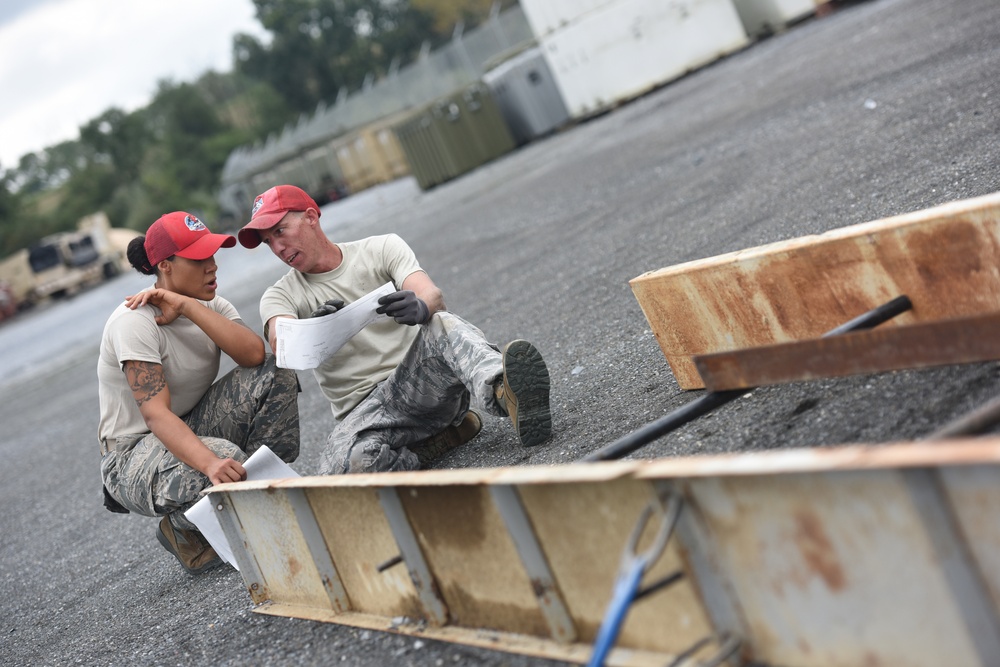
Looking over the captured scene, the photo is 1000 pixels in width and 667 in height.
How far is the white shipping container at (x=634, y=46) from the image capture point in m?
21.8

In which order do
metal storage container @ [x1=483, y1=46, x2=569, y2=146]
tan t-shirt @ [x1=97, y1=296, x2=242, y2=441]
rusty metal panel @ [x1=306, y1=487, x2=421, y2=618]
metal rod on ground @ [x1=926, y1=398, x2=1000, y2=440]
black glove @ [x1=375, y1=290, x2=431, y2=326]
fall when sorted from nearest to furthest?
metal rod on ground @ [x1=926, y1=398, x2=1000, y2=440], rusty metal panel @ [x1=306, y1=487, x2=421, y2=618], black glove @ [x1=375, y1=290, x2=431, y2=326], tan t-shirt @ [x1=97, y1=296, x2=242, y2=441], metal storage container @ [x1=483, y1=46, x2=569, y2=146]

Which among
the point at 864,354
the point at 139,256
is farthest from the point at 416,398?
the point at 864,354

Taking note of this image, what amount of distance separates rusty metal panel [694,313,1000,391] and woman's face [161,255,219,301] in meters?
2.46

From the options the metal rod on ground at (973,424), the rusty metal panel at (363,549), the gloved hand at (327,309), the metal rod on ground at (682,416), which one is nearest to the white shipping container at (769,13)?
the gloved hand at (327,309)

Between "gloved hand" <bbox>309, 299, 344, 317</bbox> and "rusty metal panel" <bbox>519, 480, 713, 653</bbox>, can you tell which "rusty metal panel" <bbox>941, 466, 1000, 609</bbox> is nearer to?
"rusty metal panel" <bbox>519, 480, 713, 653</bbox>

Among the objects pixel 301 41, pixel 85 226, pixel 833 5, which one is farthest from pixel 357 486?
Result: pixel 301 41

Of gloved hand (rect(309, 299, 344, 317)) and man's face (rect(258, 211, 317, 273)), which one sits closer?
gloved hand (rect(309, 299, 344, 317))

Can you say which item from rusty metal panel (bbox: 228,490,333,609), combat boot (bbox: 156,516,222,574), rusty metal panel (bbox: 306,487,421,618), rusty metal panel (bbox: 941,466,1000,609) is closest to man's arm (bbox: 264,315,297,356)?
rusty metal panel (bbox: 228,490,333,609)

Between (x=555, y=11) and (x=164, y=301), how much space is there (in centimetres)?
2069

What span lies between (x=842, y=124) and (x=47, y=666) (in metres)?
7.44

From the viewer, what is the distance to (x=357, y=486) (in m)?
3.23

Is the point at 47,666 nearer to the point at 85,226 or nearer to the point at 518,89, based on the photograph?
the point at 518,89

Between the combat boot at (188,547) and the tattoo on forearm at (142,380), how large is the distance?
0.61m

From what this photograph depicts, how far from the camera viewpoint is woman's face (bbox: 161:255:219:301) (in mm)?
4652
